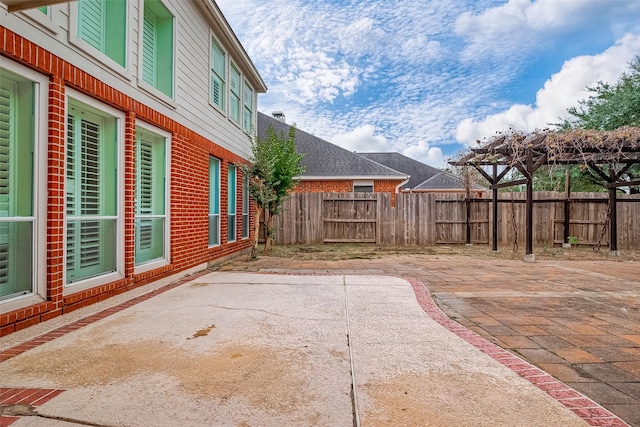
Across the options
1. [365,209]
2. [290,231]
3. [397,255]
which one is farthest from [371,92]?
[397,255]

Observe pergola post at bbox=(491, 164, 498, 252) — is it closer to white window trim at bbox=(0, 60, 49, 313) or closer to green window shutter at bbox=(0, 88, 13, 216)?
white window trim at bbox=(0, 60, 49, 313)

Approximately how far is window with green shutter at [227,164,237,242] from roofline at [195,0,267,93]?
2696 millimetres

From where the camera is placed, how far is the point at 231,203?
8.52m

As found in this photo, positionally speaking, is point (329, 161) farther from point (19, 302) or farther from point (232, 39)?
point (19, 302)

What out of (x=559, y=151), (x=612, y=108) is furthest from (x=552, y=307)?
(x=612, y=108)

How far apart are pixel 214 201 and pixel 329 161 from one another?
9860mm

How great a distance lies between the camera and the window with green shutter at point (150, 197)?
488 cm

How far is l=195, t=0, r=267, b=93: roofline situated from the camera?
6387 mm

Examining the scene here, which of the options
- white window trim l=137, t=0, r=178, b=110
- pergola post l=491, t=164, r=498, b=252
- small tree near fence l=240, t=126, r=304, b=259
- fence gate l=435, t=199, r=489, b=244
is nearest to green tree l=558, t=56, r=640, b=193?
fence gate l=435, t=199, r=489, b=244

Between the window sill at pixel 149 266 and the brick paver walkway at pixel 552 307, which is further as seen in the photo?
the window sill at pixel 149 266

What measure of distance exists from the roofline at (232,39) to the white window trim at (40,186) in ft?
13.2

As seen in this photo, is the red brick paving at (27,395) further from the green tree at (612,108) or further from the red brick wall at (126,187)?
the green tree at (612,108)

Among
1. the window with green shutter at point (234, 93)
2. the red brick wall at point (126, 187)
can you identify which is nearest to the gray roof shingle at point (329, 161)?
the window with green shutter at point (234, 93)

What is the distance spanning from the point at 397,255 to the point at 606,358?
6721mm
